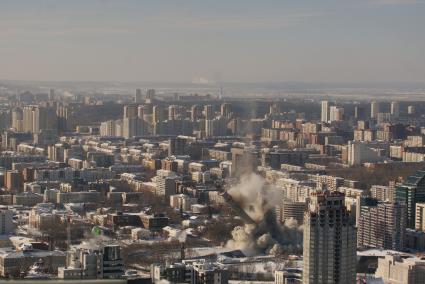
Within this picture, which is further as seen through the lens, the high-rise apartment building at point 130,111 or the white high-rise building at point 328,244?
the high-rise apartment building at point 130,111

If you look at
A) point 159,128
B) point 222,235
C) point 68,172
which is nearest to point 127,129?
point 159,128

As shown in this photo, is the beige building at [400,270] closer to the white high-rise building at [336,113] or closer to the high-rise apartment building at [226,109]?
the high-rise apartment building at [226,109]

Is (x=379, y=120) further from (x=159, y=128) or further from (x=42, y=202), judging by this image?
(x=42, y=202)

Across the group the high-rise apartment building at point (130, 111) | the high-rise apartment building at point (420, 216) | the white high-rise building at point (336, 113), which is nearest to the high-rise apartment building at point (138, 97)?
the high-rise apartment building at point (130, 111)

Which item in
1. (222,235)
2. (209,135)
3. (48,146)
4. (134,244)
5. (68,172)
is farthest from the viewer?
(209,135)

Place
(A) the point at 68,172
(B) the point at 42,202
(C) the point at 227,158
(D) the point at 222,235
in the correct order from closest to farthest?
(D) the point at 222,235 → (B) the point at 42,202 → (A) the point at 68,172 → (C) the point at 227,158

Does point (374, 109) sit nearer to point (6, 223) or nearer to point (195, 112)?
point (195, 112)

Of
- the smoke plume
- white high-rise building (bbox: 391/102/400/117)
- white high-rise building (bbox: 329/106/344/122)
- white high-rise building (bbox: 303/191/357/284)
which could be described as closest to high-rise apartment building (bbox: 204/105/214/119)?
white high-rise building (bbox: 329/106/344/122)
